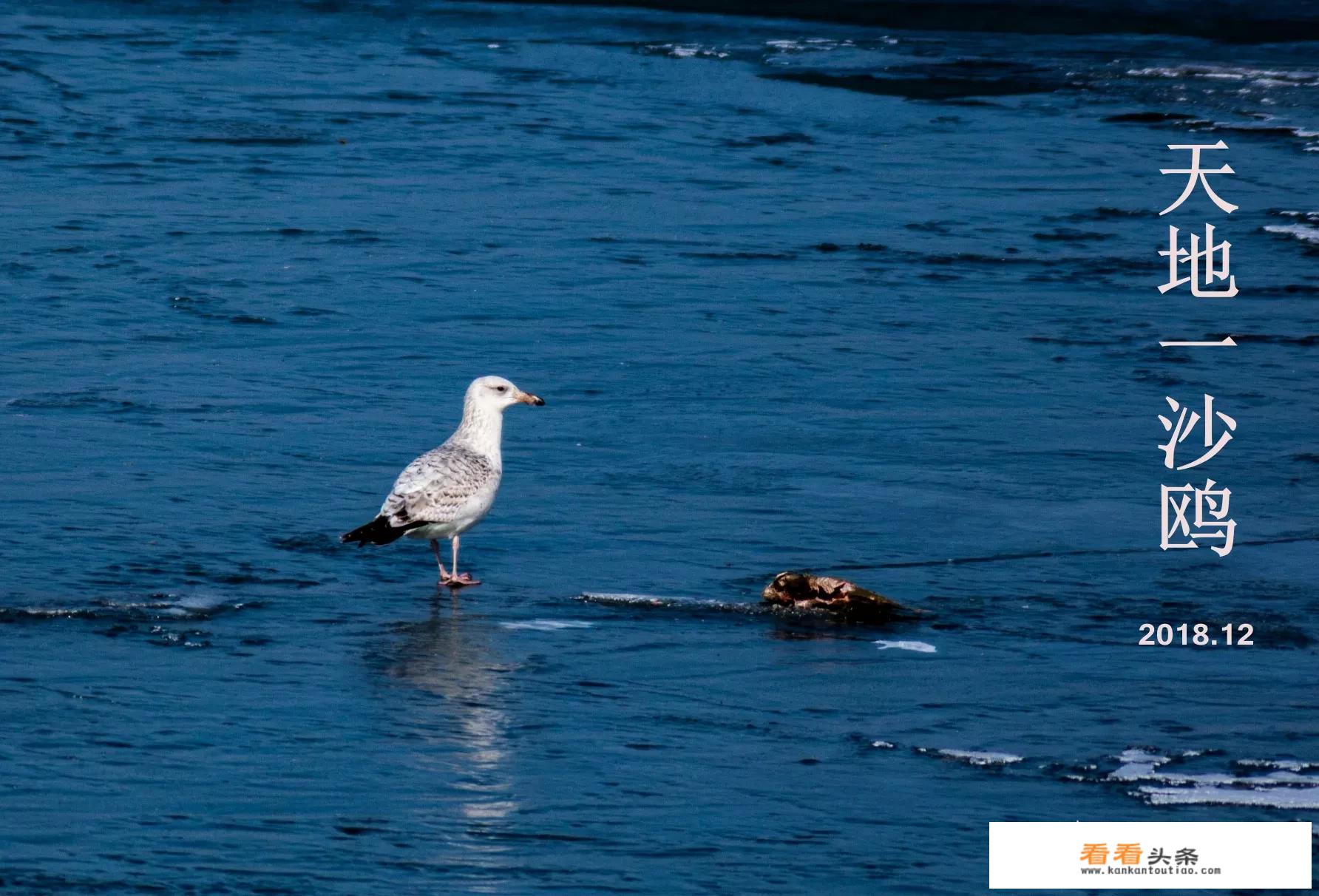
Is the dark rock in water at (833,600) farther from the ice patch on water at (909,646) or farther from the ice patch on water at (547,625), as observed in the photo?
the ice patch on water at (547,625)

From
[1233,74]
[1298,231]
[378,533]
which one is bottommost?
[378,533]

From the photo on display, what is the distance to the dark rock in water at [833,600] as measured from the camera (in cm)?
825

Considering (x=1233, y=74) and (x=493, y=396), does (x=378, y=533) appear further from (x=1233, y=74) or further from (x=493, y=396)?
(x=1233, y=74)

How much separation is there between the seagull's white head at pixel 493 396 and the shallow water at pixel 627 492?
1.87ft

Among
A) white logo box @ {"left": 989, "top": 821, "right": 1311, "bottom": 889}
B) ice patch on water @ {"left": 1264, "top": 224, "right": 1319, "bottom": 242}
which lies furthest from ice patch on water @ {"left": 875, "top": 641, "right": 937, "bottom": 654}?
ice patch on water @ {"left": 1264, "top": 224, "right": 1319, "bottom": 242}

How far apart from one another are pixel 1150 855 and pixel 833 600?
2409 mm

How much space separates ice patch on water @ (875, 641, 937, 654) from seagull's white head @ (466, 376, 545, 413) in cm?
216

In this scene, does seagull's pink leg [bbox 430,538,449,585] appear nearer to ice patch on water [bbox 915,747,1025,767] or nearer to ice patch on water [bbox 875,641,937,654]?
ice patch on water [bbox 875,641,937,654]

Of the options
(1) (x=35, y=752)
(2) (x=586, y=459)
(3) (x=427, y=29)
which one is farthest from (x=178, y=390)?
(3) (x=427, y=29)

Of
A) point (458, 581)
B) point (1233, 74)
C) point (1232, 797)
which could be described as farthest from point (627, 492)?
point (1233, 74)

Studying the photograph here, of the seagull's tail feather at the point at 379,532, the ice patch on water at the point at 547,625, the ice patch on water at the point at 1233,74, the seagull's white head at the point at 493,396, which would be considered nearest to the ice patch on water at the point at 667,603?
the ice patch on water at the point at 547,625

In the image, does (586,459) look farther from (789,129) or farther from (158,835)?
(789,129)

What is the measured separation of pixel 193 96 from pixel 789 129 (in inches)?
244

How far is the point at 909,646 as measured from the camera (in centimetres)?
796
